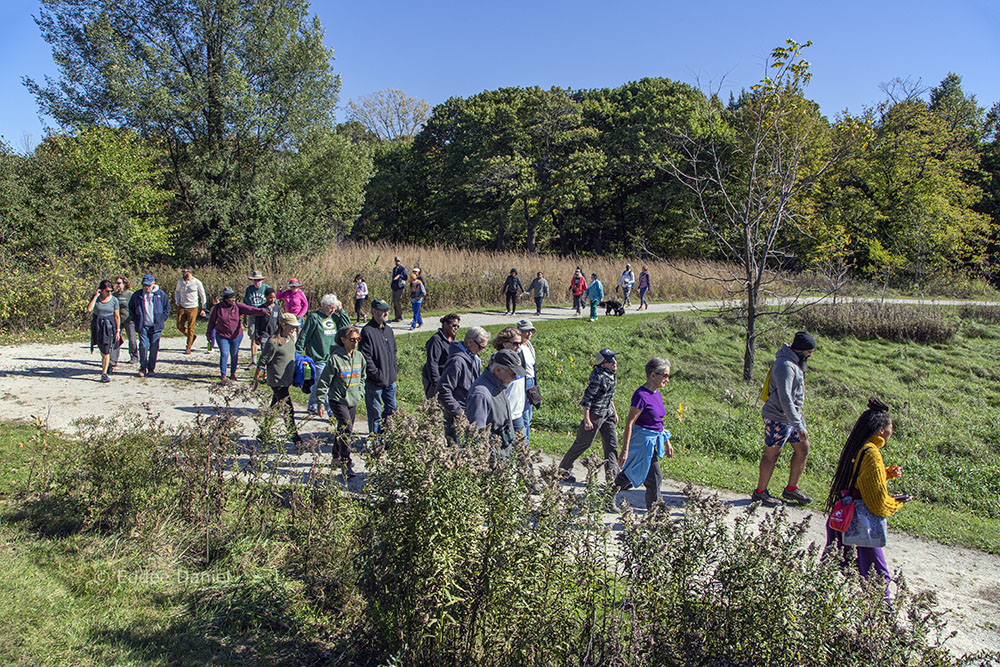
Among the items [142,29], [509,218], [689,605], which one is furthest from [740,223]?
[509,218]

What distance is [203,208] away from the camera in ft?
73.7

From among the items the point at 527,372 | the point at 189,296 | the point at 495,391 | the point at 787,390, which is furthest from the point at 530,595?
the point at 189,296

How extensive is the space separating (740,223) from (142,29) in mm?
21521

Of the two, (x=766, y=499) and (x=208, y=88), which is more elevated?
(x=208, y=88)

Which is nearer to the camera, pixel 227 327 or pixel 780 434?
pixel 780 434

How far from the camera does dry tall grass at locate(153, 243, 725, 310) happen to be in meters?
19.8

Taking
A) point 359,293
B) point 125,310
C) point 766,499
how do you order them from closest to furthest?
point 766,499
point 125,310
point 359,293

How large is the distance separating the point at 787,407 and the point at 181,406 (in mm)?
8107

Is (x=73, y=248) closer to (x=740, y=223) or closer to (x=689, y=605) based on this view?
(x=740, y=223)

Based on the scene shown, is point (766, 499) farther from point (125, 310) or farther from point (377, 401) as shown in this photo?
point (125, 310)

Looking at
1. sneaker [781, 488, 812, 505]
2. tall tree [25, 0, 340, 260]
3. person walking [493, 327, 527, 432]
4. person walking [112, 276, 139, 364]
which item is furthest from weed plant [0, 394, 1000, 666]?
tall tree [25, 0, 340, 260]

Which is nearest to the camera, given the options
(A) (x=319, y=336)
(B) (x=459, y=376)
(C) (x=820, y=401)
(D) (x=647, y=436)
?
(D) (x=647, y=436)

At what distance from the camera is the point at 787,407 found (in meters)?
6.41

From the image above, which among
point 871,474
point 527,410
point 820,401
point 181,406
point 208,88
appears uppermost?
point 208,88
